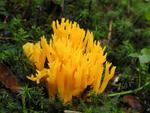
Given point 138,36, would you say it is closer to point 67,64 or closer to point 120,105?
point 120,105

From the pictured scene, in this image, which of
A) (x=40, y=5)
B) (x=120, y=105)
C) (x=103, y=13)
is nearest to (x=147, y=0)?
(x=103, y=13)

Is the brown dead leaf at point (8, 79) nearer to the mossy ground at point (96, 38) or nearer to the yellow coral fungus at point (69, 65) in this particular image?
the mossy ground at point (96, 38)

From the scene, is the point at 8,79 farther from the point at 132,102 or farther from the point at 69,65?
the point at 132,102

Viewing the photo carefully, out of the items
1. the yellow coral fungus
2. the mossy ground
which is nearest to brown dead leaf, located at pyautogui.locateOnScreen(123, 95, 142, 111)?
the mossy ground

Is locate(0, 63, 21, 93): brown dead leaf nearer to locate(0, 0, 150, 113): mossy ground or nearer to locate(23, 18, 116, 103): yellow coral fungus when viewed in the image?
locate(0, 0, 150, 113): mossy ground

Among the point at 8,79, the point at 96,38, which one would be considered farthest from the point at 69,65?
the point at 96,38
